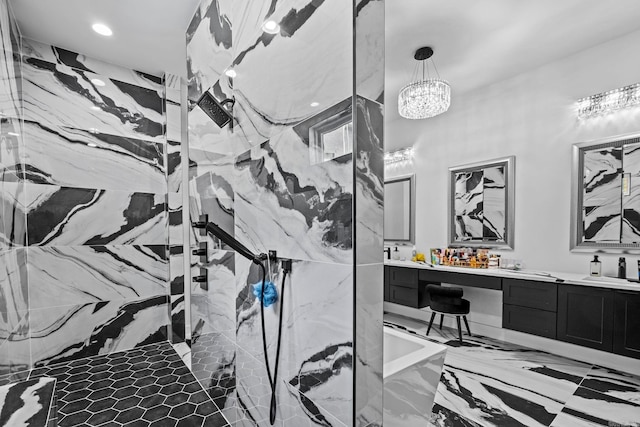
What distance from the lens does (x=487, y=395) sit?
6.96ft

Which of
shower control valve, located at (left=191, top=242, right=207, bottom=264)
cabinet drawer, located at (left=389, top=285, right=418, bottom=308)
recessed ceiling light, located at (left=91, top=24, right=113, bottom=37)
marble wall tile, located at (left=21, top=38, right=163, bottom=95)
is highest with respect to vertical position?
recessed ceiling light, located at (left=91, top=24, right=113, bottom=37)

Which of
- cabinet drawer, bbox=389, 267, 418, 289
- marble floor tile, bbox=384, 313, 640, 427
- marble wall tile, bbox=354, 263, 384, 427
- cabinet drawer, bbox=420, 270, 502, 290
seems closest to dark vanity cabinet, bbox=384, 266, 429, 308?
cabinet drawer, bbox=389, 267, 418, 289

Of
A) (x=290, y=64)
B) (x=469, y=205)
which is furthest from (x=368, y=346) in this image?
(x=469, y=205)

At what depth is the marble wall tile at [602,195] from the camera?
2.62 m

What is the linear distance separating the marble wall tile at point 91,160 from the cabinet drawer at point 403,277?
280cm

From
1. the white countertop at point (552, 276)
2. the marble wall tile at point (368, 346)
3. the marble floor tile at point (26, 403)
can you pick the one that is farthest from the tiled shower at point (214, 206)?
the white countertop at point (552, 276)

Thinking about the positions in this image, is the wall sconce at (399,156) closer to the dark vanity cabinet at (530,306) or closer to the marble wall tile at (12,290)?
the dark vanity cabinet at (530,306)

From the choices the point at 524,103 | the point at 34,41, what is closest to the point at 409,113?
the point at 524,103

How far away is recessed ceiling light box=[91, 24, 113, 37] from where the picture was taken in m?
2.22

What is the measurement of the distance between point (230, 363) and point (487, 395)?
71.3 inches

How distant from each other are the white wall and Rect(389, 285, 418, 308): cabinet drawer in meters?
0.74

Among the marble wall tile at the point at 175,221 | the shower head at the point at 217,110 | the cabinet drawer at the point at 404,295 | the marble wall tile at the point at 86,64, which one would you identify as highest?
the marble wall tile at the point at 86,64

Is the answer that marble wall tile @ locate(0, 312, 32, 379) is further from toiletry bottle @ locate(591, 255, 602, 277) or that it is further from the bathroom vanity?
toiletry bottle @ locate(591, 255, 602, 277)

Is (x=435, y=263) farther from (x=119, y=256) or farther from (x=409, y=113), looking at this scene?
(x=119, y=256)
